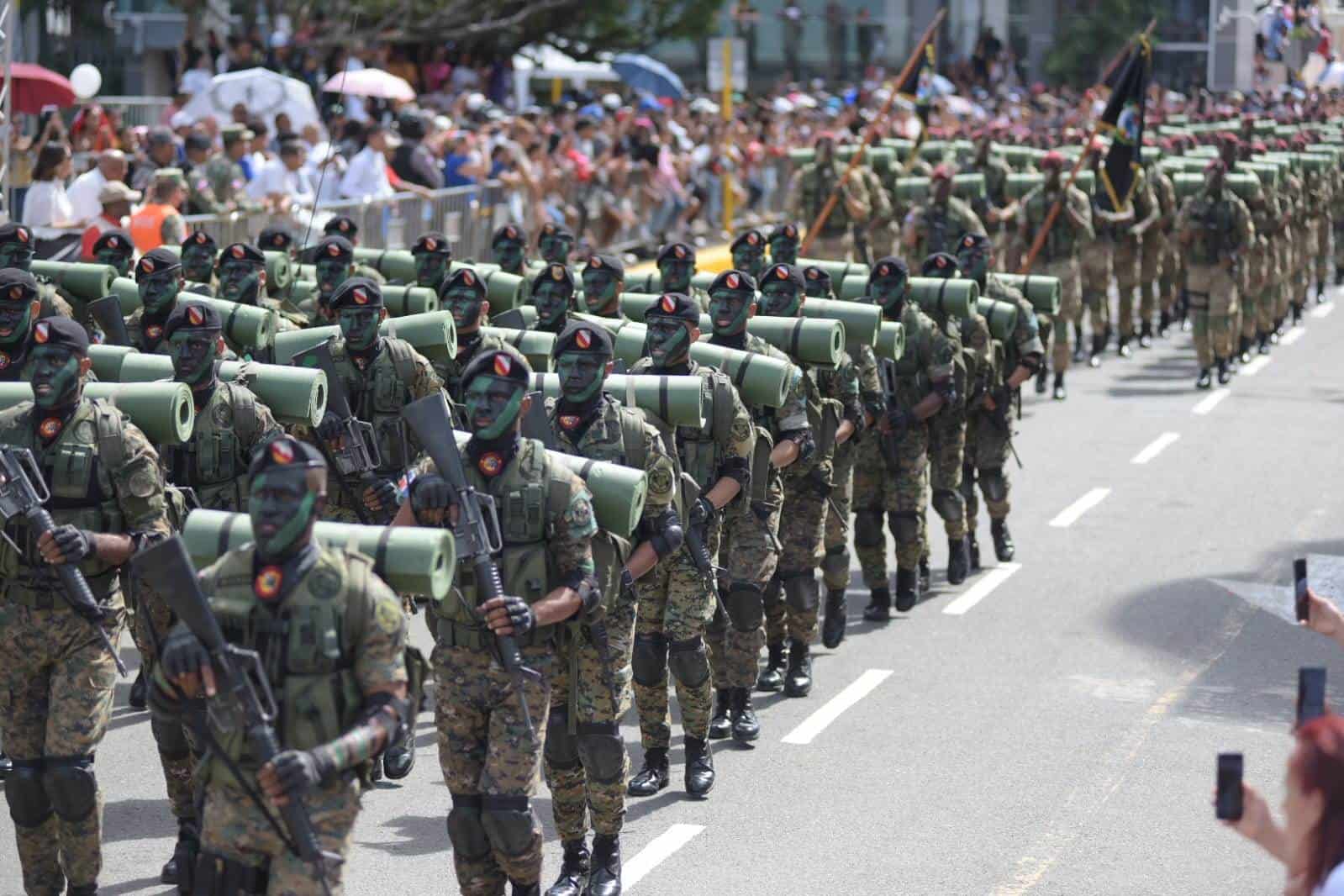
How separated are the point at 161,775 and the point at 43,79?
12.1 metres

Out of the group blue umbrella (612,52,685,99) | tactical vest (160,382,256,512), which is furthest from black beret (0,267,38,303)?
blue umbrella (612,52,685,99)

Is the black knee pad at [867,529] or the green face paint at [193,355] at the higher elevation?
the green face paint at [193,355]

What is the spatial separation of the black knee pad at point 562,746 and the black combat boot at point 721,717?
86.8 inches

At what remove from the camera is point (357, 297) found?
9617 millimetres

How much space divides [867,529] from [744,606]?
2.49m

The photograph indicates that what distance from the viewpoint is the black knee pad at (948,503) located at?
42.1ft

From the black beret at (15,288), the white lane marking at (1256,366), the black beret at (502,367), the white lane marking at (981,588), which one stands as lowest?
the white lane marking at (981,588)

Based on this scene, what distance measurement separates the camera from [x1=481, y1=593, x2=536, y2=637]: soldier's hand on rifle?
6.71 meters

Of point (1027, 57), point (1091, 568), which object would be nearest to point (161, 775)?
point (1091, 568)

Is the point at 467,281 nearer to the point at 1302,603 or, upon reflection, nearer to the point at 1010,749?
the point at 1010,749

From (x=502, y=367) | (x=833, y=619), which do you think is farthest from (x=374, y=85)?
(x=502, y=367)

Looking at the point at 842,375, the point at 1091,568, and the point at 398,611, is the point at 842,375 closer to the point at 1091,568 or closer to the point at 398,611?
the point at 1091,568

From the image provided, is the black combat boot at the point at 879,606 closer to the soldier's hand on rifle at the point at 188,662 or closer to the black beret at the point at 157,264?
the black beret at the point at 157,264

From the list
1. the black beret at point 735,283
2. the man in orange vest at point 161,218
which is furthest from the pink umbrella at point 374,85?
the black beret at point 735,283
